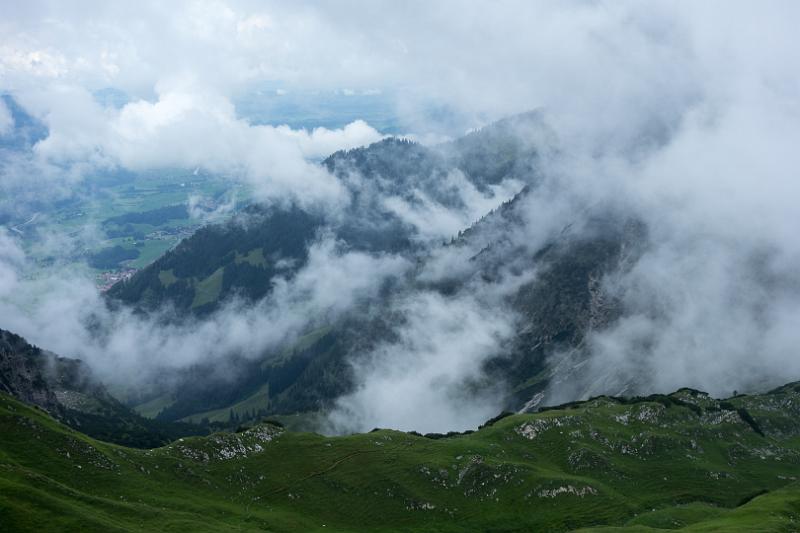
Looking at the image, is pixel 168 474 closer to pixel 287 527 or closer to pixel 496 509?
pixel 287 527

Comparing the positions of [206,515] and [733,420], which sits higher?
[733,420]

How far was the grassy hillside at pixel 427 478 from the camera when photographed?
4117 inches

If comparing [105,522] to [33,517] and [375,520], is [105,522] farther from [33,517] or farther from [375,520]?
[375,520]

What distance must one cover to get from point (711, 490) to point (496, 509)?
183 feet

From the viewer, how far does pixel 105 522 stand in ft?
295

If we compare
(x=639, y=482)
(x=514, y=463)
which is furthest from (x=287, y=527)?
(x=639, y=482)

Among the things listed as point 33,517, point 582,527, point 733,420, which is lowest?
point 582,527

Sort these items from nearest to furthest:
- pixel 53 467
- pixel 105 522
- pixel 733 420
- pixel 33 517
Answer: pixel 33 517 → pixel 105 522 → pixel 53 467 → pixel 733 420

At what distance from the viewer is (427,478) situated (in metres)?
139

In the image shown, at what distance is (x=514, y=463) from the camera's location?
144m

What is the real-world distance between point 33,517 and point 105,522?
32.9 ft

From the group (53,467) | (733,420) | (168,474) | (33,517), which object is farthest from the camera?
(733,420)

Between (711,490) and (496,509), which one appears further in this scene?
(711,490)

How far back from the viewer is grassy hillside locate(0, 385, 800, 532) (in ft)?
343
